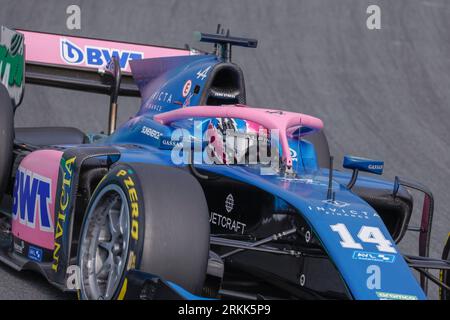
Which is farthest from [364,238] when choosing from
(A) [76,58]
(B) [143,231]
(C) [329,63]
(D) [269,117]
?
(C) [329,63]

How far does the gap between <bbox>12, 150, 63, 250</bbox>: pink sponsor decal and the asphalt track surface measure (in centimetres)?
559

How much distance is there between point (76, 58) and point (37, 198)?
3053 mm

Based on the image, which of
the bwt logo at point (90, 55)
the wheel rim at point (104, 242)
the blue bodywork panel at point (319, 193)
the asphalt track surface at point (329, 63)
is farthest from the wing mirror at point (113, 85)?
the asphalt track surface at point (329, 63)

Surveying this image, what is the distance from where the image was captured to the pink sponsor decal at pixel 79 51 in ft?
27.2

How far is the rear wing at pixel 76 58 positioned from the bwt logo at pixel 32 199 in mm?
2461

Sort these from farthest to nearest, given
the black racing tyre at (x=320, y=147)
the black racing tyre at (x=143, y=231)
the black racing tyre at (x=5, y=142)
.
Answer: the black racing tyre at (x=320, y=147), the black racing tyre at (x=5, y=142), the black racing tyre at (x=143, y=231)

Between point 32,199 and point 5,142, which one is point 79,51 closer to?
point 5,142

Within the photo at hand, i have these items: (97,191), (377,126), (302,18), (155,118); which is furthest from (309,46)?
(97,191)

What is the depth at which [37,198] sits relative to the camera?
556 cm

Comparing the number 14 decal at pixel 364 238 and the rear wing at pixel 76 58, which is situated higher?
the rear wing at pixel 76 58

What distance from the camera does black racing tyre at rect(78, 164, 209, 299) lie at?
4.12 m

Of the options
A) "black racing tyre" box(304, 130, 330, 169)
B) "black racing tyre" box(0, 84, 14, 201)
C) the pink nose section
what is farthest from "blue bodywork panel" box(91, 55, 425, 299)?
"black racing tyre" box(304, 130, 330, 169)

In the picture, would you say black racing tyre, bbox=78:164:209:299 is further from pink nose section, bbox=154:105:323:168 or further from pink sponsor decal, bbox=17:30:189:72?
pink sponsor decal, bbox=17:30:189:72

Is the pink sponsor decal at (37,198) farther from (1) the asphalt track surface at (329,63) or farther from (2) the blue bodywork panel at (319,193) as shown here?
(1) the asphalt track surface at (329,63)
